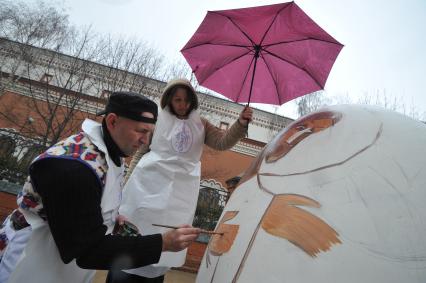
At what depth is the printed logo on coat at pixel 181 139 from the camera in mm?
2282

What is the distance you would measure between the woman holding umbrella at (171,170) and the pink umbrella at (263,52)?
520 mm

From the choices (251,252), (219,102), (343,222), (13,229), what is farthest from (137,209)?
(219,102)

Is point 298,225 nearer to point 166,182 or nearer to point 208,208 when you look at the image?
point 166,182

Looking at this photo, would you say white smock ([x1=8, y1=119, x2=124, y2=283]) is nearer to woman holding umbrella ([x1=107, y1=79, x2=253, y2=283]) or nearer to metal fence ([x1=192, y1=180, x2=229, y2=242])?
woman holding umbrella ([x1=107, y1=79, x2=253, y2=283])

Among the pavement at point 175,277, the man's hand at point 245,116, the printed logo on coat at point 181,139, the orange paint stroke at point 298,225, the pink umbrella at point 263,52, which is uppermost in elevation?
the pink umbrella at point 263,52

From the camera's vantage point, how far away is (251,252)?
1137 millimetres

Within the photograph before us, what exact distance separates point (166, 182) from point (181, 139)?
0.38m

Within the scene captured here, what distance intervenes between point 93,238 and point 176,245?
0.35m

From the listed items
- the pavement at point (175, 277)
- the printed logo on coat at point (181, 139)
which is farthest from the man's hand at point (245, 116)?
the pavement at point (175, 277)

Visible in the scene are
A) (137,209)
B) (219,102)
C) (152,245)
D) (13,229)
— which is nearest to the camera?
(152,245)

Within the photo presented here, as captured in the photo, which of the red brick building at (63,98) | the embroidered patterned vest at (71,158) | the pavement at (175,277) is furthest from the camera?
the red brick building at (63,98)

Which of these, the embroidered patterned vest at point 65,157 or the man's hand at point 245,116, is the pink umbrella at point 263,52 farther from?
the embroidered patterned vest at point 65,157

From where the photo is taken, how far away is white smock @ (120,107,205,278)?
2096 millimetres

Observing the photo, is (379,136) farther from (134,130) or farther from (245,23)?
(245,23)
